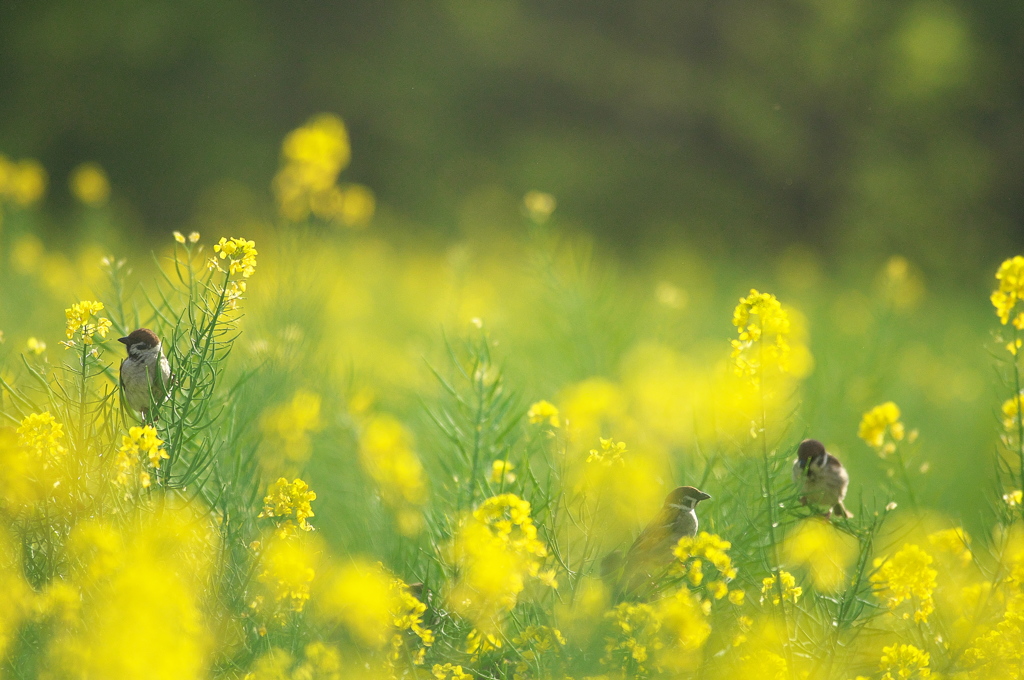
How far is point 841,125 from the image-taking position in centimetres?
1180

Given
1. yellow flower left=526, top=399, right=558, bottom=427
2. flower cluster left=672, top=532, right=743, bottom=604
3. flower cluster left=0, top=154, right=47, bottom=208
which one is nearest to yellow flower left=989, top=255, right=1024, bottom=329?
flower cluster left=672, top=532, right=743, bottom=604

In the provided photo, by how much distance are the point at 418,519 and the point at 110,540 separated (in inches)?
41.9

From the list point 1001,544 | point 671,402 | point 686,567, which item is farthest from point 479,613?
point 671,402

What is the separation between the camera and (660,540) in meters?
1.62

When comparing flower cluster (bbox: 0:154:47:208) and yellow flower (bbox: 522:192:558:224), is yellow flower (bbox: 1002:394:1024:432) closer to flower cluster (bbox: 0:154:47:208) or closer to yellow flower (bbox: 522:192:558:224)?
yellow flower (bbox: 522:192:558:224)

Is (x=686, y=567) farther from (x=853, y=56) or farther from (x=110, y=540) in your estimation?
(x=853, y=56)

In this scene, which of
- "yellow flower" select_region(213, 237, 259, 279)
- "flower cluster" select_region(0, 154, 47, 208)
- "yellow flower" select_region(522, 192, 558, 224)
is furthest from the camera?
"flower cluster" select_region(0, 154, 47, 208)

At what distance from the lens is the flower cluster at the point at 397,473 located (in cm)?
238

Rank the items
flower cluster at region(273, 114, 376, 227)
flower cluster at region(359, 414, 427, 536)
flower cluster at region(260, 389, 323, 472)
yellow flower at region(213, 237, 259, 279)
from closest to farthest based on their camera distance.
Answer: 1. yellow flower at region(213, 237, 259, 279)
2. flower cluster at region(359, 414, 427, 536)
3. flower cluster at region(260, 389, 323, 472)
4. flower cluster at region(273, 114, 376, 227)

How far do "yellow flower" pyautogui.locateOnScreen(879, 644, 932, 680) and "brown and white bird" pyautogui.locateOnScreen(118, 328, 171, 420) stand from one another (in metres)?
1.56

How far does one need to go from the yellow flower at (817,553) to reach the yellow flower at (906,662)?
0.69 ft

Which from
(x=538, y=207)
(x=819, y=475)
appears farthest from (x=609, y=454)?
(x=538, y=207)

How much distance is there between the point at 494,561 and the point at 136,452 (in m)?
0.69

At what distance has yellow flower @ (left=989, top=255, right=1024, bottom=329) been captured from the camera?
178cm
